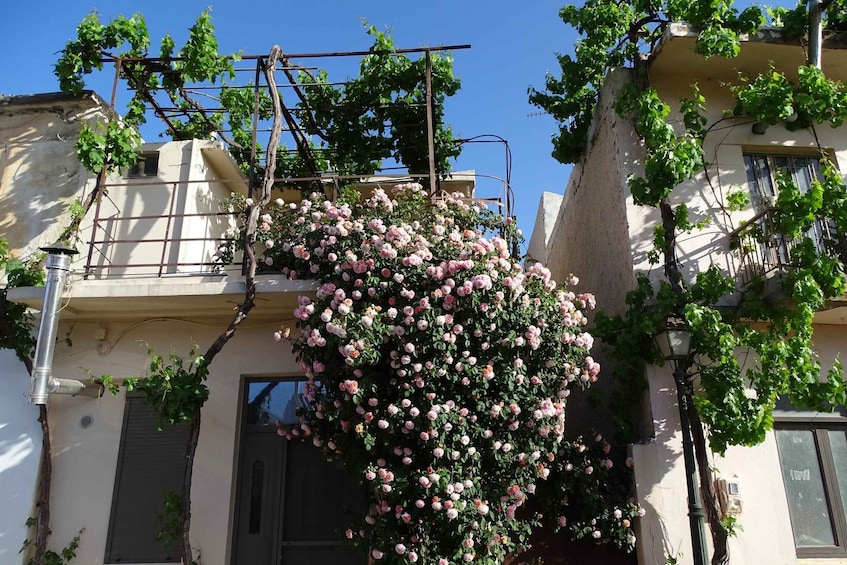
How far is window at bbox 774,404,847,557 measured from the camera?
21.7 ft

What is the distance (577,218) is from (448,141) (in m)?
2.49

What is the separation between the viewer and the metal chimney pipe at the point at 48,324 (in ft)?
21.0

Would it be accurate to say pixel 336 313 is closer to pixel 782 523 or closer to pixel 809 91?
pixel 782 523

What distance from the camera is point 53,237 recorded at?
26.1ft

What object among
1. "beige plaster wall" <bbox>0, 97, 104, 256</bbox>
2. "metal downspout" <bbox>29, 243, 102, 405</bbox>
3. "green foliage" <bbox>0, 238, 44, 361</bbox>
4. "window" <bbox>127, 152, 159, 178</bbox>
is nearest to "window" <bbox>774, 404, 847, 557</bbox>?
"metal downspout" <bbox>29, 243, 102, 405</bbox>

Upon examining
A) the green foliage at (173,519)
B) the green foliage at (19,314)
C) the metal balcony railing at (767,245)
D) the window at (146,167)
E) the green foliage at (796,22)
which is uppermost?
the green foliage at (796,22)

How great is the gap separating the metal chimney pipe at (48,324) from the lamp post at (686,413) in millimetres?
5916

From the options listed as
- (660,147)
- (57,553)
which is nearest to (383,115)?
(660,147)

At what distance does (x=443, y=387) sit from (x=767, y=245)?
13.1ft

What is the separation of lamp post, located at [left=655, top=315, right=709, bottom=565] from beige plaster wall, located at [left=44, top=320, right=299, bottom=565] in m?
4.09

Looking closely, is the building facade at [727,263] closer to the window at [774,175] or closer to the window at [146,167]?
the window at [774,175]

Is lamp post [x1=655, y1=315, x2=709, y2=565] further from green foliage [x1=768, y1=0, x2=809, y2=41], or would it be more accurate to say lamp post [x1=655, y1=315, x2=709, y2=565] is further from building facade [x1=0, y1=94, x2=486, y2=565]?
green foliage [x1=768, y1=0, x2=809, y2=41]

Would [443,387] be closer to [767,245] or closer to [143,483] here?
[143,483]

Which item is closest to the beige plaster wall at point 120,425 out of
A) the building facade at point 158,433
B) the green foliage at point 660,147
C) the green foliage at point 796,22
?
the building facade at point 158,433
